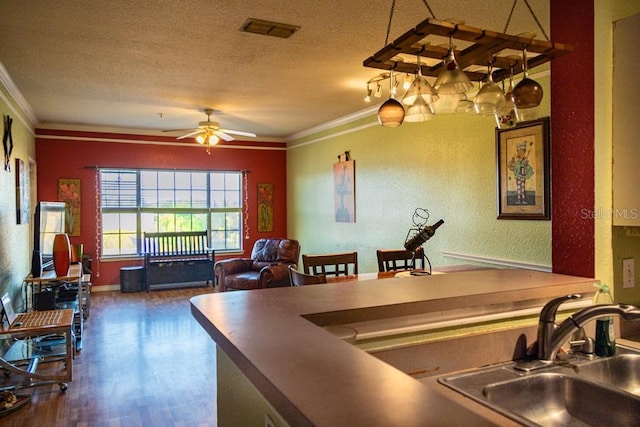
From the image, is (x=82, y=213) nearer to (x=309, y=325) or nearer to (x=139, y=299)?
(x=139, y=299)

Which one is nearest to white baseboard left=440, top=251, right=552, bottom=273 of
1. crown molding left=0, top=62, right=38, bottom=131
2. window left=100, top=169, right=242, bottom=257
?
crown molding left=0, top=62, right=38, bottom=131

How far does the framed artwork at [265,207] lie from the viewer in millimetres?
8258

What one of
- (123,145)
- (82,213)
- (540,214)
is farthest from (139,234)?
(540,214)

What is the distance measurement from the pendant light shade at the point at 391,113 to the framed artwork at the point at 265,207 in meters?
6.45

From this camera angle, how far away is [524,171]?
145 inches

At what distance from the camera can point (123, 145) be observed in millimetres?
7246

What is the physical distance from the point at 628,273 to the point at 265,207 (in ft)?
22.6

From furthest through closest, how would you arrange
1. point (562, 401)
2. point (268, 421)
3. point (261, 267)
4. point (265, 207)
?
point (265, 207)
point (261, 267)
point (562, 401)
point (268, 421)

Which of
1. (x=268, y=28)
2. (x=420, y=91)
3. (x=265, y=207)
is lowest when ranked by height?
(x=265, y=207)

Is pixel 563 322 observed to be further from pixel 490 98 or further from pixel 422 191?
pixel 422 191

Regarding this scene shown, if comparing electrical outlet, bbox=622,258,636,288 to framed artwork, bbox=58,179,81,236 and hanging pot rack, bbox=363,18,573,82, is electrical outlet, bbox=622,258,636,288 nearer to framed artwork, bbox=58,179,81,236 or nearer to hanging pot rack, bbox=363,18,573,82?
hanging pot rack, bbox=363,18,573,82

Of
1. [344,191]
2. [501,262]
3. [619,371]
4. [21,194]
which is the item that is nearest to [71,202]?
[21,194]

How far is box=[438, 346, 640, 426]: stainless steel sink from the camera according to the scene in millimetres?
1239

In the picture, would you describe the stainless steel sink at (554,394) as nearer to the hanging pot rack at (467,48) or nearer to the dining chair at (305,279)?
the hanging pot rack at (467,48)
